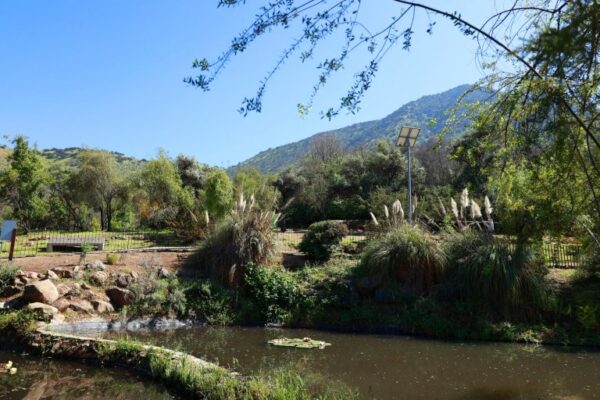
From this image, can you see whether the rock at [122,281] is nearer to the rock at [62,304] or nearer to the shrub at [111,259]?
the shrub at [111,259]

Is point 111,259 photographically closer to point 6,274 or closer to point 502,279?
point 6,274

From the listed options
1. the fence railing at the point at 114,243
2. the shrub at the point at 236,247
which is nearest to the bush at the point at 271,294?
the shrub at the point at 236,247

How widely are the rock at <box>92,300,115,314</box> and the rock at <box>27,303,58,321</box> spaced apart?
1.10 metres

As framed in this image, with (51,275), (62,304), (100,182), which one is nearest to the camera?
(62,304)

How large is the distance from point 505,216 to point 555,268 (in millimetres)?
3606

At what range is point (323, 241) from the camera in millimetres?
13727

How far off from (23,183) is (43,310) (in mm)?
15114

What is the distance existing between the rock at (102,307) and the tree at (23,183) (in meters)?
13.7

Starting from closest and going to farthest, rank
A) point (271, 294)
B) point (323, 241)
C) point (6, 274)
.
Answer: point (6, 274)
point (271, 294)
point (323, 241)

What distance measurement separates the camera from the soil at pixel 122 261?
12.4 meters

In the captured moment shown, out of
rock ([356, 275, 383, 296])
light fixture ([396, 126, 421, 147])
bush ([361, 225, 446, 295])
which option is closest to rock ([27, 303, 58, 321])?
rock ([356, 275, 383, 296])

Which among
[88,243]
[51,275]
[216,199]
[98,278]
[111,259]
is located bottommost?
[98,278]

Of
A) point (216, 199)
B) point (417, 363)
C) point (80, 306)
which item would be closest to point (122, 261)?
point (80, 306)

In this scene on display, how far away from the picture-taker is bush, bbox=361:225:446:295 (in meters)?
11.3
